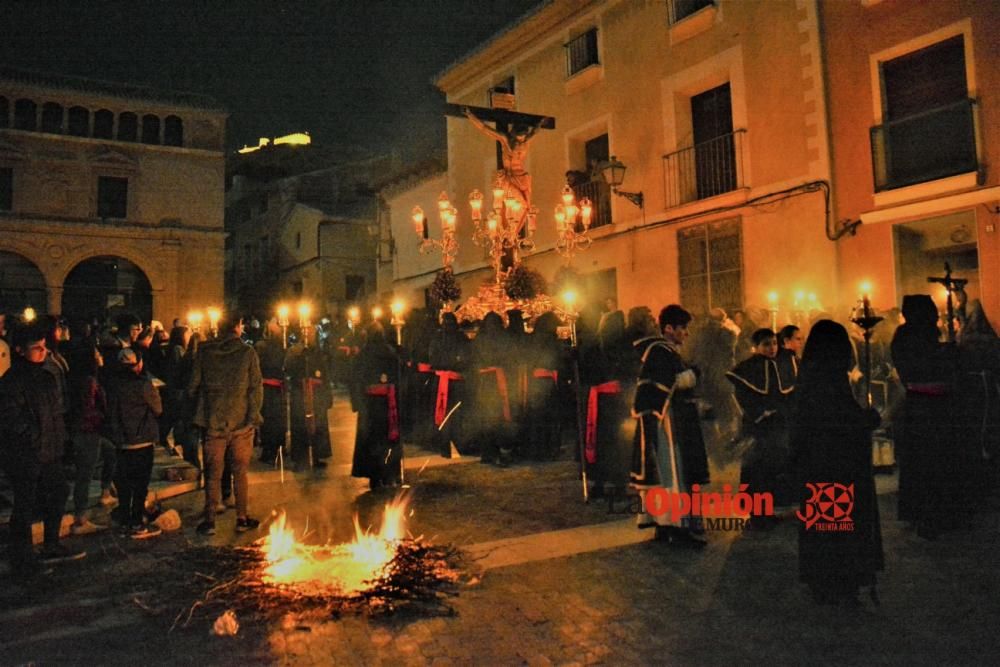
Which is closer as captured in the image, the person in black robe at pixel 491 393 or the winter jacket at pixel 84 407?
the winter jacket at pixel 84 407

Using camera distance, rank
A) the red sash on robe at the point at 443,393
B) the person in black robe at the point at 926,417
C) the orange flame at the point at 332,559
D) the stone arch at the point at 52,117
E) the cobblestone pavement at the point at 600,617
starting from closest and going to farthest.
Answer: the cobblestone pavement at the point at 600,617 < the orange flame at the point at 332,559 < the person in black robe at the point at 926,417 < the red sash on robe at the point at 443,393 < the stone arch at the point at 52,117

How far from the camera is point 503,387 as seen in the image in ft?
31.0

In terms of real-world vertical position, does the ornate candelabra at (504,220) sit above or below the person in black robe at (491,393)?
above

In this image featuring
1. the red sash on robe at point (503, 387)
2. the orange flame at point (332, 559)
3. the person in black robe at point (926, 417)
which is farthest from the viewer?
the red sash on robe at point (503, 387)

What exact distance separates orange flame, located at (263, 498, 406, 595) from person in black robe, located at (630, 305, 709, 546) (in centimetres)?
221

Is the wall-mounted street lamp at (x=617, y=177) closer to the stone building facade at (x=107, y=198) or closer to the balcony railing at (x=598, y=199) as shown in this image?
the balcony railing at (x=598, y=199)

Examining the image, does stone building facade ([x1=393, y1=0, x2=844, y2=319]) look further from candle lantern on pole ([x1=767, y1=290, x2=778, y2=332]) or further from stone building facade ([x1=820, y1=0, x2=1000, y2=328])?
stone building facade ([x1=820, y1=0, x2=1000, y2=328])

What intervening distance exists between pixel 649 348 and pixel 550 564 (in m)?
1.98

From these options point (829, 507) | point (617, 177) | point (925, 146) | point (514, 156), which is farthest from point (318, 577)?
point (617, 177)

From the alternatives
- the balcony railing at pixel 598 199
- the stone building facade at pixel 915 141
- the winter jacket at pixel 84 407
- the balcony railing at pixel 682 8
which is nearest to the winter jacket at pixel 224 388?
the winter jacket at pixel 84 407

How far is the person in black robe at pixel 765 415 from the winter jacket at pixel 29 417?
5.97 metres

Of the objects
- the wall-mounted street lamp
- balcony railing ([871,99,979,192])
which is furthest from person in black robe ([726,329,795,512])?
the wall-mounted street lamp

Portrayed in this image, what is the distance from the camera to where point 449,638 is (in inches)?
149

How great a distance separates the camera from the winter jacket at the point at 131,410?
20.5 feet
